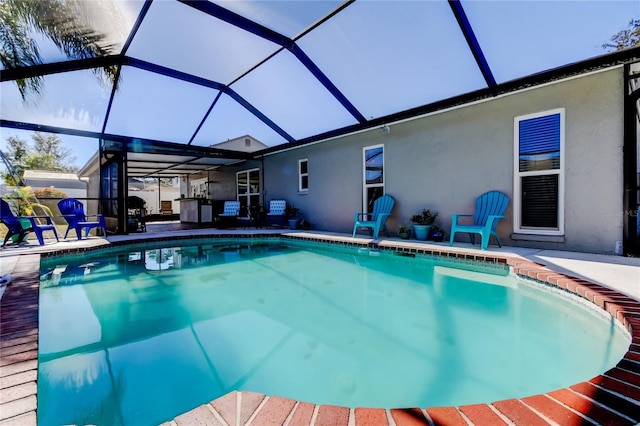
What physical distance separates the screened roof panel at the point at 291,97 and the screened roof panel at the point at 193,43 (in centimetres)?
44

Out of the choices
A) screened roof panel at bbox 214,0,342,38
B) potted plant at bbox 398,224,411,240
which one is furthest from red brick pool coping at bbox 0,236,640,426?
potted plant at bbox 398,224,411,240

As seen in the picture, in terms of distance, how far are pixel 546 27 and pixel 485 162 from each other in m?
2.31

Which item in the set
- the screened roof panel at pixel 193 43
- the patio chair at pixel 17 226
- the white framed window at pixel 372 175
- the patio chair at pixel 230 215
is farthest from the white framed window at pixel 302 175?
the patio chair at pixel 17 226

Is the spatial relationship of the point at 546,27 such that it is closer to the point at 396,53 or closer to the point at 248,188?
the point at 396,53

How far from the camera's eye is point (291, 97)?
719 centimetres

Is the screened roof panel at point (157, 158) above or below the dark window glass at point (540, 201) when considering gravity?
above

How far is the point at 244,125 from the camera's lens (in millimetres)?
9211

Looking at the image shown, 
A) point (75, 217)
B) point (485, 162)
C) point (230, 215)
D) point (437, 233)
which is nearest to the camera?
point (485, 162)

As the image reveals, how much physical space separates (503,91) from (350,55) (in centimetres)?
276

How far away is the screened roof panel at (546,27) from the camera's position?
3.91 metres

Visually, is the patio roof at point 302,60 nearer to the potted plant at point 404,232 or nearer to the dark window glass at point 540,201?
the dark window glass at point 540,201

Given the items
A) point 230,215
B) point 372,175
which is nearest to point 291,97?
point 372,175

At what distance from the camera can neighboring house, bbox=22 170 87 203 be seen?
1559cm

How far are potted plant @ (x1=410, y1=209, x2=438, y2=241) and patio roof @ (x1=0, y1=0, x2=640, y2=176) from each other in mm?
2231
